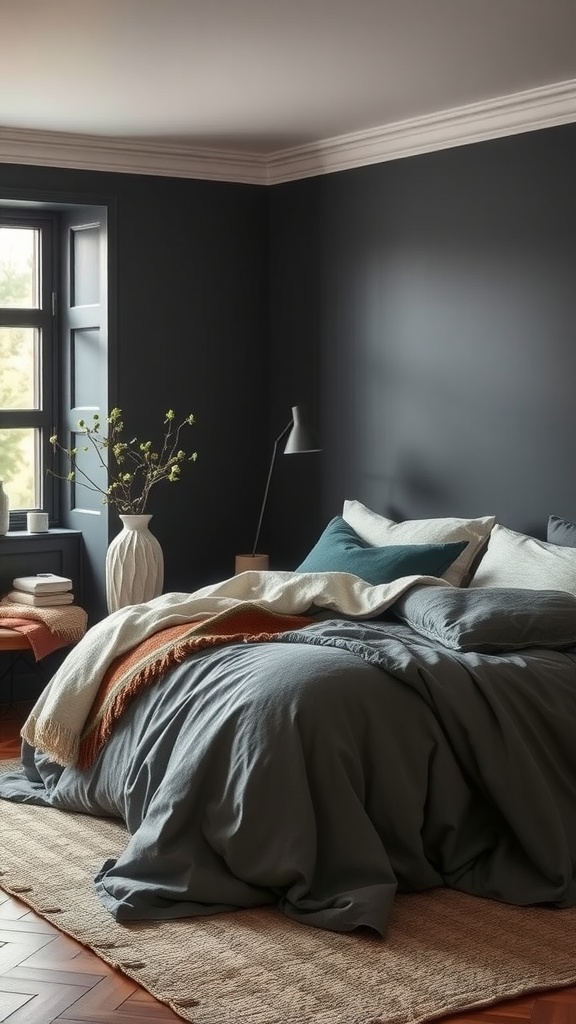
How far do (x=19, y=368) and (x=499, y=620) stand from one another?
3.42m

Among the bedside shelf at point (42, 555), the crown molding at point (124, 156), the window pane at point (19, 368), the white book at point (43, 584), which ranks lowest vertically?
the white book at point (43, 584)

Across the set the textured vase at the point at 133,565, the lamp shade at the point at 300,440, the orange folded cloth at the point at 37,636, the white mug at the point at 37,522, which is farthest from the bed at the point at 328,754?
the white mug at the point at 37,522

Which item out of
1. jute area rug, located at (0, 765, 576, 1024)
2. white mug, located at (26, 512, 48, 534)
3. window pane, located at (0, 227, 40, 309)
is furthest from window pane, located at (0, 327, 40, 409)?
jute area rug, located at (0, 765, 576, 1024)

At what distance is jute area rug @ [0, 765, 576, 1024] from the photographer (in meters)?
2.98

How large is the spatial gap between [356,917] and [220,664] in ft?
3.30

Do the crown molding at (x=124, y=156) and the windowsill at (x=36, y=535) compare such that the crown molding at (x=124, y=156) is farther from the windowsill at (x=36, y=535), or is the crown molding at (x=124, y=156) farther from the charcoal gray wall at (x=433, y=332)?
the windowsill at (x=36, y=535)

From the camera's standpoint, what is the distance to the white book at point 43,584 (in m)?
6.13

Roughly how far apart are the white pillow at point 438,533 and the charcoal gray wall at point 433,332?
0.22m

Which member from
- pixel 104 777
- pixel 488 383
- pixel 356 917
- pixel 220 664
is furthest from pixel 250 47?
pixel 356 917

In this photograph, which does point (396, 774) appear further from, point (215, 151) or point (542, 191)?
point (215, 151)

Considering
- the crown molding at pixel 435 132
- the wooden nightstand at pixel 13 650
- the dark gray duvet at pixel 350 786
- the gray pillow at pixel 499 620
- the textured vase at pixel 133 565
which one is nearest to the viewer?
the dark gray duvet at pixel 350 786

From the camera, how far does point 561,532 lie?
518 centimetres

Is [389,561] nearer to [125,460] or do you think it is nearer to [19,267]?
[125,460]

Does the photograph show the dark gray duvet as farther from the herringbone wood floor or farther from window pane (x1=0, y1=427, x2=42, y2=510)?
window pane (x1=0, y1=427, x2=42, y2=510)
